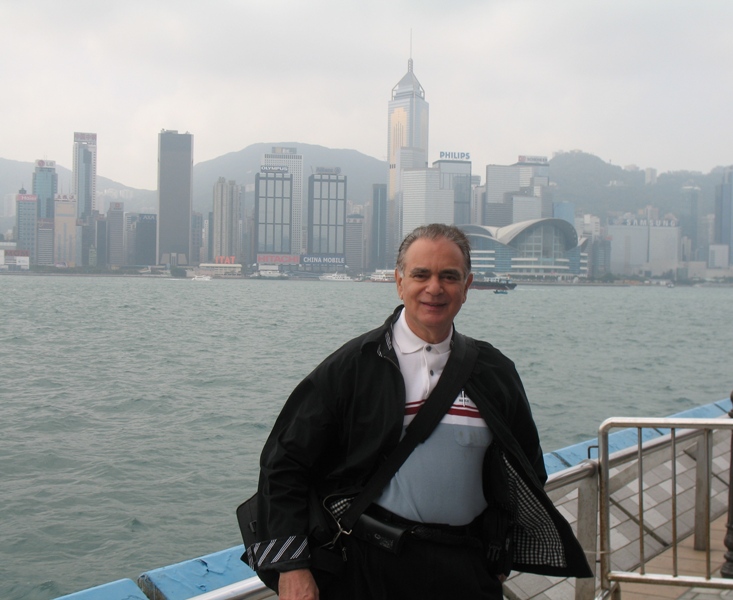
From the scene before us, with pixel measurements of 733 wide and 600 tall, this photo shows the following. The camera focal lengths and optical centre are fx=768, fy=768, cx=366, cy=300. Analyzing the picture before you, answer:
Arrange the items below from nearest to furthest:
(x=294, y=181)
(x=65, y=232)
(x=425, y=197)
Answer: (x=65, y=232) → (x=425, y=197) → (x=294, y=181)

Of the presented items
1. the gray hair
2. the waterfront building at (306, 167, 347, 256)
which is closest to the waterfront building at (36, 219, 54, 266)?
the waterfront building at (306, 167, 347, 256)

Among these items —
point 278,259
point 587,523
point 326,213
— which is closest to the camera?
point 587,523

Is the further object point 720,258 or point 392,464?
point 720,258

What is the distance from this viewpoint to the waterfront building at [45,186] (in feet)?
372

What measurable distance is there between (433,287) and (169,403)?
14.6 meters

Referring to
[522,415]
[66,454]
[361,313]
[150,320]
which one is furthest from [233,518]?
[361,313]

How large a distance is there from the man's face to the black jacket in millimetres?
68

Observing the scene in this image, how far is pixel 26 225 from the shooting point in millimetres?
108000

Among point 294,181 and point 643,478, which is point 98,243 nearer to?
point 294,181

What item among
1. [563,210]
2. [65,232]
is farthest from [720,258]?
[65,232]

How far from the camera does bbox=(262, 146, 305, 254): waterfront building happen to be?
12325 centimetres

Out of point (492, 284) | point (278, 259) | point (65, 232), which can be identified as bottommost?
point (492, 284)

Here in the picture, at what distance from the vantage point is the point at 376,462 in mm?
1405

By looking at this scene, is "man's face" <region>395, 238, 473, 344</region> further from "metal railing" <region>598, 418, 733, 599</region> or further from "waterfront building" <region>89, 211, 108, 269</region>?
"waterfront building" <region>89, 211, 108, 269</region>
